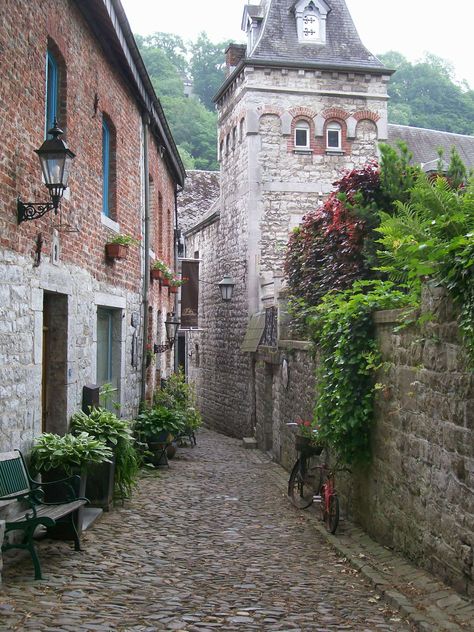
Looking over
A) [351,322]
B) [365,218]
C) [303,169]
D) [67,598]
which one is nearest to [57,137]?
[351,322]

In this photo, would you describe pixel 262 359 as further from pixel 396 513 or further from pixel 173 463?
pixel 396 513

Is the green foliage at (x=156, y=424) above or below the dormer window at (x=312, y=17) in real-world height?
below

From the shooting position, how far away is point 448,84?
130 feet

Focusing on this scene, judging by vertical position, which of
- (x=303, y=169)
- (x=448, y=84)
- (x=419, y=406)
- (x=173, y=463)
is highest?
(x=448, y=84)

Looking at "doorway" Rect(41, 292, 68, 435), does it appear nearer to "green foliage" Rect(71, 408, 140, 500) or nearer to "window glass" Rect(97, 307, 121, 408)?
"green foliage" Rect(71, 408, 140, 500)

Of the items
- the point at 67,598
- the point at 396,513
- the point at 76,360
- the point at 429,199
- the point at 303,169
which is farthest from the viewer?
the point at 303,169

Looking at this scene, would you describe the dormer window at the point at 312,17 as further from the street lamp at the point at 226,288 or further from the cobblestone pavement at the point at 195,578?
the cobblestone pavement at the point at 195,578

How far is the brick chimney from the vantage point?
20828 mm

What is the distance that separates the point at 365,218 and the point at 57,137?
→ 5.01m

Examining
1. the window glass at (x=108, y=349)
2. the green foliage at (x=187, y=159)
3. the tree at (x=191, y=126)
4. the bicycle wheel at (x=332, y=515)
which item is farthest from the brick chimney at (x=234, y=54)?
the tree at (x=191, y=126)

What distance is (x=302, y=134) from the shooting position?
1884 cm

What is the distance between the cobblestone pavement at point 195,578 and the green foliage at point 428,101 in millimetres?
29866

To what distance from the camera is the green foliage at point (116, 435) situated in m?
8.27

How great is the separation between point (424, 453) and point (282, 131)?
1374 centimetres
